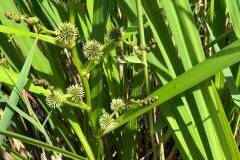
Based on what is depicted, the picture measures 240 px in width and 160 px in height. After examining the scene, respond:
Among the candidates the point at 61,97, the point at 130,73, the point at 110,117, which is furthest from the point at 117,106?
→ the point at 130,73

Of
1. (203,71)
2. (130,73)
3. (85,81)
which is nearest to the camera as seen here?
(203,71)

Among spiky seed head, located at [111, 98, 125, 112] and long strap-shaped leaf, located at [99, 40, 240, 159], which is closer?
long strap-shaped leaf, located at [99, 40, 240, 159]

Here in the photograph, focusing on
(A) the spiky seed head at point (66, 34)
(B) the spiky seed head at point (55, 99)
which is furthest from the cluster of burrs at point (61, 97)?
(A) the spiky seed head at point (66, 34)

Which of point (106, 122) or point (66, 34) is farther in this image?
point (106, 122)

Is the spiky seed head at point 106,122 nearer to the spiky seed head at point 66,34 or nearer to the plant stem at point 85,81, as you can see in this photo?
the plant stem at point 85,81

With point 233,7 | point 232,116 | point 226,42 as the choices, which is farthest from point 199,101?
point 226,42

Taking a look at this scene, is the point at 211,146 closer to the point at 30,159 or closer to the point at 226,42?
the point at 226,42

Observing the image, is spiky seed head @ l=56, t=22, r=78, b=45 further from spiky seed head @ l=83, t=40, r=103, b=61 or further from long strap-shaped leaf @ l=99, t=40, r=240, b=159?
long strap-shaped leaf @ l=99, t=40, r=240, b=159

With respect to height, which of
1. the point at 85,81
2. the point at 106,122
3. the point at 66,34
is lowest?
the point at 106,122

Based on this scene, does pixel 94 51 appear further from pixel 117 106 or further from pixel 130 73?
pixel 130 73

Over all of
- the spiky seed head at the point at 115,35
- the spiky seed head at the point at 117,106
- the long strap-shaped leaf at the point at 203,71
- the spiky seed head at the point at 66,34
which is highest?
the spiky seed head at the point at 66,34

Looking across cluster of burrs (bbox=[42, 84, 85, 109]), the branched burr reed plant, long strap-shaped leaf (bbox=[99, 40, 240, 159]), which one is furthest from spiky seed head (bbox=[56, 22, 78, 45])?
long strap-shaped leaf (bbox=[99, 40, 240, 159])
